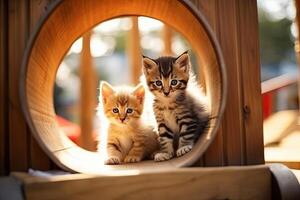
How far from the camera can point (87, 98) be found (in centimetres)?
383

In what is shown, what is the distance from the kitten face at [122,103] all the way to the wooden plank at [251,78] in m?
0.68

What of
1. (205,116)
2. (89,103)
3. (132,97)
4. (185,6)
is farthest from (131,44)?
(185,6)

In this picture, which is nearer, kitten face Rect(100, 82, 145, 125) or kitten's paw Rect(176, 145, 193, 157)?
kitten's paw Rect(176, 145, 193, 157)

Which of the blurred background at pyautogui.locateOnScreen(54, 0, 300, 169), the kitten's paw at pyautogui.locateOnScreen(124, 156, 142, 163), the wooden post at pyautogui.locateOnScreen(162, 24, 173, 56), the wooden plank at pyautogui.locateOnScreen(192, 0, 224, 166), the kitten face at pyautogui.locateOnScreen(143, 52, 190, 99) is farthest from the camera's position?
the wooden post at pyautogui.locateOnScreen(162, 24, 173, 56)

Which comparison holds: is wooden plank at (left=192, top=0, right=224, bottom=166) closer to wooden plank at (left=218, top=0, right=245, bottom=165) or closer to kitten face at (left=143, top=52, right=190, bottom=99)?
wooden plank at (left=218, top=0, right=245, bottom=165)

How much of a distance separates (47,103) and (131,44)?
222 cm

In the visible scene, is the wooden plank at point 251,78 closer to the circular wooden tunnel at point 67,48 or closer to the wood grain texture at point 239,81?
the wood grain texture at point 239,81

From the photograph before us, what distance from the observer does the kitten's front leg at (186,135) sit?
1.74m

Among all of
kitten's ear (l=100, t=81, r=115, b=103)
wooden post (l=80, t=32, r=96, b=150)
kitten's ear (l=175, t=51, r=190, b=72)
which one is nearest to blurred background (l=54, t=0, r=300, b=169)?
wooden post (l=80, t=32, r=96, b=150)

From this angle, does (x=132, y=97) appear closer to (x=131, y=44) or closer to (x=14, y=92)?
(x=14, y=92)

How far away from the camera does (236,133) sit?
1.50m

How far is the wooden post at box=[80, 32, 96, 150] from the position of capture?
3756mm

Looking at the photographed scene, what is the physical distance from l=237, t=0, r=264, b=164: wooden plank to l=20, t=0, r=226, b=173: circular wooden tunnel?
0.12 metres

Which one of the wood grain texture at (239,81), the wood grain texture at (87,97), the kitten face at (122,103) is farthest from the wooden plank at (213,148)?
the wood grain texture at (87,97)
